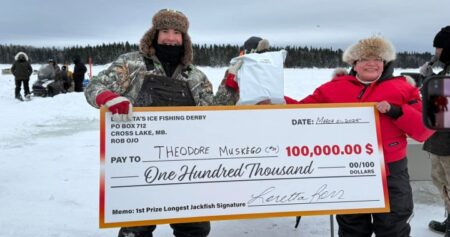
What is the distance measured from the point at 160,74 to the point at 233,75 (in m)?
0.52

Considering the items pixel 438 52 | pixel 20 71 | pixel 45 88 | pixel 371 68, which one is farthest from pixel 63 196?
pixel 45 88

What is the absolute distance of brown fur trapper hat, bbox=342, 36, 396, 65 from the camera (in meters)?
2.87

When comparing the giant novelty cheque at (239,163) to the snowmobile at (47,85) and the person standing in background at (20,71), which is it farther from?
the snowmobile at (47,85)

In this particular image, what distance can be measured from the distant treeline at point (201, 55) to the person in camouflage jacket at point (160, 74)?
6578 cm

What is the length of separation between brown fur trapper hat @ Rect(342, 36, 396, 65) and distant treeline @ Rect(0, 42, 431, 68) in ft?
216

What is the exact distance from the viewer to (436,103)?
1.63m

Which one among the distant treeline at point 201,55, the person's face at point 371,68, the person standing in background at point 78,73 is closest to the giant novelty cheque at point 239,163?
the person's face at point 371,68

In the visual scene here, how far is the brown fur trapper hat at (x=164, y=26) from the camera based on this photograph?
2.89m

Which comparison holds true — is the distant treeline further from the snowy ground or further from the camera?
the camera

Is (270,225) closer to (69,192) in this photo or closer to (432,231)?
(432,231)

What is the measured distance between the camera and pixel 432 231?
13.2 feet

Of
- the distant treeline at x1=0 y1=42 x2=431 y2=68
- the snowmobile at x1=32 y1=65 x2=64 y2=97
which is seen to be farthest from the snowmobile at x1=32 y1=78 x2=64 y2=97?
the distant treeline at x1=0 y1=42 x2=431 y2=68

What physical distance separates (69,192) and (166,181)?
298 centimetres
